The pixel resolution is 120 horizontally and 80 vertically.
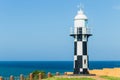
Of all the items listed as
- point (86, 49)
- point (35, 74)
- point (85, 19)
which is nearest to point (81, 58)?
point (86, 49)

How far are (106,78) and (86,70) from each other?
1905 mm

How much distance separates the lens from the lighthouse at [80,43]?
36531mm

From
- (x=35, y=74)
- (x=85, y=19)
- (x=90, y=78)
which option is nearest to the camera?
(x=90, y=78)

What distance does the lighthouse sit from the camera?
36531mm

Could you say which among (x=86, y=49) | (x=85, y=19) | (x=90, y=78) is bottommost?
(x=90, y=78)

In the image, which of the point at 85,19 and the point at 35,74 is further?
the point at 35,74

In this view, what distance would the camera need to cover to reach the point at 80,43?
120 ft

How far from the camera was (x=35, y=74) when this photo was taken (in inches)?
1645

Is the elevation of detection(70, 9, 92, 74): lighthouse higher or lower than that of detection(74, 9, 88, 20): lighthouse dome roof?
lower

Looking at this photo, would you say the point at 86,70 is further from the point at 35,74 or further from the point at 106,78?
the point at 35,74

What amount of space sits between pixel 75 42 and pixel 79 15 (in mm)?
2465

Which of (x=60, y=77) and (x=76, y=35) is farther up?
(x=76, y=35)

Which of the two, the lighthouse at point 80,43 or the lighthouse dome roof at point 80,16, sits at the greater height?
the lighthouse dome roof at point 80,16

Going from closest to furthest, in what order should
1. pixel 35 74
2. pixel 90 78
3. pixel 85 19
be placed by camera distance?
1. pixel 90 78
2. pixel 85 19
3. pixel 35 74
